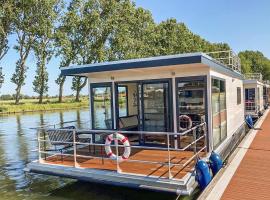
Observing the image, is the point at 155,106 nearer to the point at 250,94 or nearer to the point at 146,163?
the point at 146,163

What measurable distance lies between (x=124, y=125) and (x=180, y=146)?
95.9 inches

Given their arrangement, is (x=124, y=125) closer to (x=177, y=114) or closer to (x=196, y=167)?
(x=177, y=114)

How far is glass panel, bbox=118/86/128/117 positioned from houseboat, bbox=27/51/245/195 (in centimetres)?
4

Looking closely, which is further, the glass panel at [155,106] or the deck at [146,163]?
the glass panel at [155,106]

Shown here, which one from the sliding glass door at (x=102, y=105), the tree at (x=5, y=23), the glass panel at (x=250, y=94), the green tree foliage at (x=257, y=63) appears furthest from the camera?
the green tree foliage at (x=257, y=63)

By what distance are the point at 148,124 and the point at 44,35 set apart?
39.8 metres

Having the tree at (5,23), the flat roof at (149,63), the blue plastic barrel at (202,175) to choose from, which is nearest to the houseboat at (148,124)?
the flat roof at (149,63)

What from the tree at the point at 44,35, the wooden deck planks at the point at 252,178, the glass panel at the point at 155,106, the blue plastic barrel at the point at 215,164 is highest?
the tree at the point at 44,35

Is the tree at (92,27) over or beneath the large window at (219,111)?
over

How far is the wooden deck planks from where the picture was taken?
6.79m

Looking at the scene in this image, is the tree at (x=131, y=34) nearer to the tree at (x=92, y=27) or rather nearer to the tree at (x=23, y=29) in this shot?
the tree at (x=92, y=27)

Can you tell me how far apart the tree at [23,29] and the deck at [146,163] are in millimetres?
38356

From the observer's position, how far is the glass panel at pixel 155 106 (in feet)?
33.6

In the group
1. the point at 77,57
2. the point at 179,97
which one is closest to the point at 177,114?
the point at 179,97
